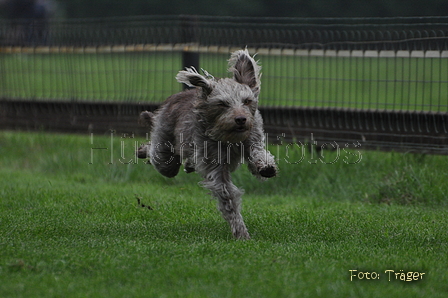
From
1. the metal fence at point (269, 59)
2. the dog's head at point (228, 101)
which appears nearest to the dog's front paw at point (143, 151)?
the dog's head at point (228, 101)

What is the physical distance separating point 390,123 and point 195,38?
332cm

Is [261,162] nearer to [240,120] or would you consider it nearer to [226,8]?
[240,120]

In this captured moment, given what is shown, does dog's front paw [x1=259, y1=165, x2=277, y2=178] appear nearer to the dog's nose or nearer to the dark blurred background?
the dog's nose

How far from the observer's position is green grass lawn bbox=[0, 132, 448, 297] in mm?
4535

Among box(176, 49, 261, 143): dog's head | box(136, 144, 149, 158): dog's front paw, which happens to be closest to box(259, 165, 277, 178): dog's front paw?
box(176, 49, 261, 143): dog's head

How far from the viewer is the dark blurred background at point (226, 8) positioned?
3039 cm

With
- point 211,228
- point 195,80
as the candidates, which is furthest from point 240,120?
point 211,228

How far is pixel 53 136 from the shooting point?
11.8 meters

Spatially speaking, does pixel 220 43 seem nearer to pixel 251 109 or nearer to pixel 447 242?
pixel 251 109

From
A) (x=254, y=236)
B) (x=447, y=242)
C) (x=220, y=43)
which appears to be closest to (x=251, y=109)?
(x=254, y=236)

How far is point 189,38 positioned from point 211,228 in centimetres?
475

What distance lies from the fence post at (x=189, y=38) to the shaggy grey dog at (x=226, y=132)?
361 centimetres

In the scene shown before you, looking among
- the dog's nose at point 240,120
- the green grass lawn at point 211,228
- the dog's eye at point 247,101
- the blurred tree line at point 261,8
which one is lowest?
the green grass lawn at point 211,228

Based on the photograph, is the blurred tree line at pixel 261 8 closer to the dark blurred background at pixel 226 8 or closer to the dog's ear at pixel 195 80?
the dark blurred background at pixel 226 8
